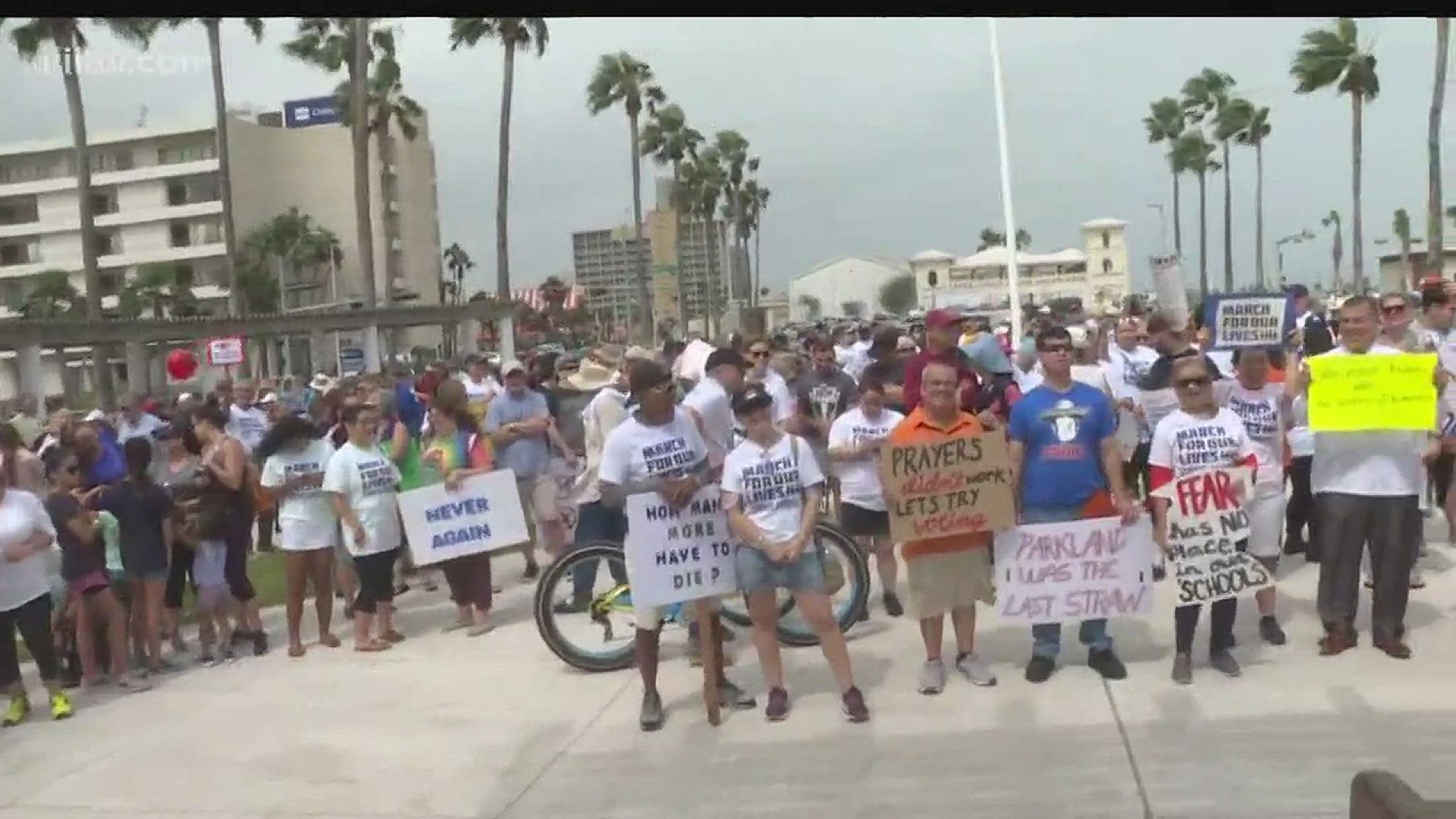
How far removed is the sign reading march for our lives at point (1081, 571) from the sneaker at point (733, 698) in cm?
132

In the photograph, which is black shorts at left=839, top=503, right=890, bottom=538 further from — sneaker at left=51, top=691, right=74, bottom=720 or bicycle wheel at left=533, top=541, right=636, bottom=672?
sneaker at left=51, top=691, right=74, bottom=720

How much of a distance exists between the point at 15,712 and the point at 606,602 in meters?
3.14

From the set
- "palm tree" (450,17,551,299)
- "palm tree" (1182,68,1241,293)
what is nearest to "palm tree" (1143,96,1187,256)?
"palm tree" (1182,68,1241,293)

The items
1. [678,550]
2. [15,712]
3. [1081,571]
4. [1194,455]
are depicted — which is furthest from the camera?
[15,712]

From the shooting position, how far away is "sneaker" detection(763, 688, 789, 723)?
6.91m

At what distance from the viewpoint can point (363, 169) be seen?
35.8 meters

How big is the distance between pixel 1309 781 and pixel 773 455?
266cm

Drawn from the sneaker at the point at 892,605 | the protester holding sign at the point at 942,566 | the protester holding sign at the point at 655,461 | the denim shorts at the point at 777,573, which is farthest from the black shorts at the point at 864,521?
the denim shorts at the point at 777,573

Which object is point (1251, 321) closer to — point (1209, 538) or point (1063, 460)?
point (1209, 538)

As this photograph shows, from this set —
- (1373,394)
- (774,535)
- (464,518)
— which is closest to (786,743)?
(774,535)

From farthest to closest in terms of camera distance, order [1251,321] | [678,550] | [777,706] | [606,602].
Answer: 1. [1251,321]
2. [606,602]
3. [678,550]
4. [777,706]

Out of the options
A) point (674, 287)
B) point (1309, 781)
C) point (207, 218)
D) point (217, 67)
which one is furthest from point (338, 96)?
point (1309, 781)

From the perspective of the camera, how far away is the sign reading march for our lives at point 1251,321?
9242mm

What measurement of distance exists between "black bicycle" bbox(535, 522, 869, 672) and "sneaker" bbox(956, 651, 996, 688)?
85 cm
